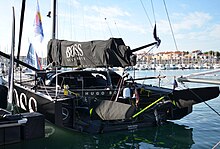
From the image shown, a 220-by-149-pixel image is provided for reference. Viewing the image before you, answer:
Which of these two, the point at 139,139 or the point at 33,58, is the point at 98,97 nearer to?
the point at 139,139

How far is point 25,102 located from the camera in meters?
8.77

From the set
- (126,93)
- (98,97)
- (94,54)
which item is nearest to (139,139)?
(126,93)

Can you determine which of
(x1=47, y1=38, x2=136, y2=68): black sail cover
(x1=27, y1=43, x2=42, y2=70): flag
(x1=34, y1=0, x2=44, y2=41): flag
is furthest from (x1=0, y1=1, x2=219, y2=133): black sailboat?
(x1=27, y1=43, x2=42, y2=70): flag

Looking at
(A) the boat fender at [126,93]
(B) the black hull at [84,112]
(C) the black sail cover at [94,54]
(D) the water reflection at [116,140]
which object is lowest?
(D) the water reflection at [116,140]

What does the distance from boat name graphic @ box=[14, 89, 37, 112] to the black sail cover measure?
164 cm

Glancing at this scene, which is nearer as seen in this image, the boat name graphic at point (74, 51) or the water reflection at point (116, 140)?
the water reflection at point (116, 140)

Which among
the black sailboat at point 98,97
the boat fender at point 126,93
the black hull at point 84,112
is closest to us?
the black hull at point 84,112

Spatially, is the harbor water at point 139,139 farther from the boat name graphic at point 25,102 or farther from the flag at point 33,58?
the flag at point 33,58

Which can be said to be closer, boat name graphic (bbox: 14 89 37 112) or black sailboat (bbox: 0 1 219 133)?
black sailboat (bbox: 0 1 219 133)

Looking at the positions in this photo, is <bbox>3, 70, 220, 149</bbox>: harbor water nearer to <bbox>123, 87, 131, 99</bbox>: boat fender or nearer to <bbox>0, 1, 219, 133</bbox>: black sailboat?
<bbox>0, 1, 219, 133</bbox>: black sailboat

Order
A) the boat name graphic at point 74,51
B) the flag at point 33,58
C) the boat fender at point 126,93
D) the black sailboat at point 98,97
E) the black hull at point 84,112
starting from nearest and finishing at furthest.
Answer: the black hull at point 84,112
the black sailboat at point 98,97
the boat fender at point 126,93
the boat name graphic at point 74,51
the flag at point 33,58

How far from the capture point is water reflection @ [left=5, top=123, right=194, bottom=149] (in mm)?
7086

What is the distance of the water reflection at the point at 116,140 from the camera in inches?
279

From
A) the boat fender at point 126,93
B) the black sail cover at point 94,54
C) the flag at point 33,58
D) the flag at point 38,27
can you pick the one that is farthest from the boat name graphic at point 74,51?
the flag at point 33,58
